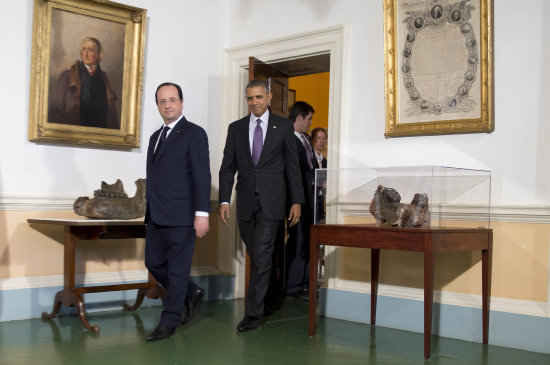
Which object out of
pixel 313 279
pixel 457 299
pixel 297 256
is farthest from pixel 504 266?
pixel 297 256

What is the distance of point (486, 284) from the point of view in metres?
4.79

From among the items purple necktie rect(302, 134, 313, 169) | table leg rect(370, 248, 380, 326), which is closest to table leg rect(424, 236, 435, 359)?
table leg rect(370, 248, 380, 326)

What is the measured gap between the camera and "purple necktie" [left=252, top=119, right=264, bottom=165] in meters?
5.31

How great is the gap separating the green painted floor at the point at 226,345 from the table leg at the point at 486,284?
0.15 metres

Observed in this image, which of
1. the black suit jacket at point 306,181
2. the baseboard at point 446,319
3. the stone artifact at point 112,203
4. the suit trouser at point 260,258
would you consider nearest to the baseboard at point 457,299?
the baseboard at point 446,319

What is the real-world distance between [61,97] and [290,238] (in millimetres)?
2764

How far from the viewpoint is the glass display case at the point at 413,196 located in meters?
4.45

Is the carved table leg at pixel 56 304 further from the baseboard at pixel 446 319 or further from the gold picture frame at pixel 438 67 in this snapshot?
the gold picture frame at pixel 438 67

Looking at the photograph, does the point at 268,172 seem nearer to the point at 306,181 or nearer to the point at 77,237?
the point at 77,237

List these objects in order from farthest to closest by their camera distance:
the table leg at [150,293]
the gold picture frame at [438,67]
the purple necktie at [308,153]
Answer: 1. the purple necktie at [308,153]
2. the table leg at [150,293]
3. the gold picture frame at [438,67]

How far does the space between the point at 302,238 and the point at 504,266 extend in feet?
8.42

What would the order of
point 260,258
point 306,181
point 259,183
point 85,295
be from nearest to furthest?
point 260,258
point 259,183
point 85,295
point 306,181

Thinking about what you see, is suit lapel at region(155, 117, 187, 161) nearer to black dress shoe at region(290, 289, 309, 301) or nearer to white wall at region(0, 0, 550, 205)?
white wall at region(0, 0, 550, 205)

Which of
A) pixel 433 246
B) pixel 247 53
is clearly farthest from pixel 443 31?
pixel 247 53
